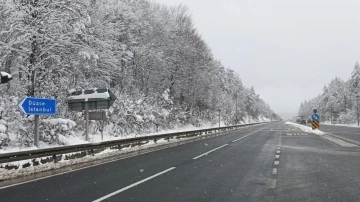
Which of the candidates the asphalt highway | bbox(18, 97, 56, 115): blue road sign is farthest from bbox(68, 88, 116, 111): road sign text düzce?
the asphalt highway

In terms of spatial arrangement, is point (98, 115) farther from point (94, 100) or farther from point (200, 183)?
point (200, 183)

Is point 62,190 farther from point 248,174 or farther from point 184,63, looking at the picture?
point 184,63

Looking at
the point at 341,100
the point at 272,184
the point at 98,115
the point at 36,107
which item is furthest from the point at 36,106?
the point at 341,100

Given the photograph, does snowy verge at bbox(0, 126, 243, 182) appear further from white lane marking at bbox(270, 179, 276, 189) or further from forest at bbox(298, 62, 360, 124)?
forest at bbox(298, 62, 360, 124)

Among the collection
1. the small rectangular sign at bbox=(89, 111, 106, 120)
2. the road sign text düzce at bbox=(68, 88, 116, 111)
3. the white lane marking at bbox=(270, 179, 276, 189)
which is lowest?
the white lane marking at bbox=(270, 179, 276, 189)

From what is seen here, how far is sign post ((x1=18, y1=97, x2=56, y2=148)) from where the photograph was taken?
1455 cm

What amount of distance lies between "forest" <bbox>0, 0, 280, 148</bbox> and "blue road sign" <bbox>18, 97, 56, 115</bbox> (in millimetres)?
2936

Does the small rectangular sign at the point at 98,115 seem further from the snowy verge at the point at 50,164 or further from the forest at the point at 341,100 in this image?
the forest at the point at 341,100

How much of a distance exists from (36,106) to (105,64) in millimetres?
19334

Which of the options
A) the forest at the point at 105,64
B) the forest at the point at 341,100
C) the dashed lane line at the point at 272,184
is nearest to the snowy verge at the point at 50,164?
the forest at the point at 105,64

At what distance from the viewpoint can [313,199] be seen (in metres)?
7.47

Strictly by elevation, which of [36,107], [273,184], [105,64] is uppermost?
[105,64]

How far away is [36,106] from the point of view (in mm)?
15211

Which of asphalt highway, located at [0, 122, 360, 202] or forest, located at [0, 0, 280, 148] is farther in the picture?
forest, located at [0, 0, 280, 148]
